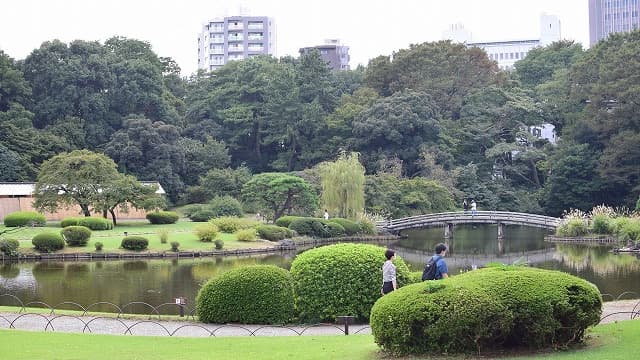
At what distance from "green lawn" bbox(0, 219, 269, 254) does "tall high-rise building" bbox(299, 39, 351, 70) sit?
8090cm

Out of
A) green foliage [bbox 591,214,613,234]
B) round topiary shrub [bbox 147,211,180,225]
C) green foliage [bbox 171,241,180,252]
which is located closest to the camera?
green foliage [bbox 171,241,180,252]

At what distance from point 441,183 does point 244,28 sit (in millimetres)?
80558

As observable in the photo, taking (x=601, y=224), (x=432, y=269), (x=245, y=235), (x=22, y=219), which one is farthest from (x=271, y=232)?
(x=432, y=269)

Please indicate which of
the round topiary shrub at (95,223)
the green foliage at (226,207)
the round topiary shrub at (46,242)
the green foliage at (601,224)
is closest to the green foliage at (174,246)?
the round topiary shrub at (46,242)

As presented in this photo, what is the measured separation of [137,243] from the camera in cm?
4409

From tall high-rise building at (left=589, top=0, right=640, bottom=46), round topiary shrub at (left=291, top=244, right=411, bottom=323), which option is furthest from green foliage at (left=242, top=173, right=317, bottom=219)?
tall high-rise building at (left=589, top=0, right=640, bottom=46)

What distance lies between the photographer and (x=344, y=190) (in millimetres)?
57812

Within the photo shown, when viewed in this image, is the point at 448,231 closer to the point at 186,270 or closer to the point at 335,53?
the point at 186,270

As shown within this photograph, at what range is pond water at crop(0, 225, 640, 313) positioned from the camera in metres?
29.8

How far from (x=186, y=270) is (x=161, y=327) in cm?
1864

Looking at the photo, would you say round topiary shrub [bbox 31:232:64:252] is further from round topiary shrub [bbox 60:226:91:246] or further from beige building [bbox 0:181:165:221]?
beige building [bbox 0:181:165:221]

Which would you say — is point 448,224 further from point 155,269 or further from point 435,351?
point 435,351

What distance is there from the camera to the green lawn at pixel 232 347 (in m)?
13.6

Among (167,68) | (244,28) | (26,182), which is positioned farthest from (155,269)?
(244,28)
